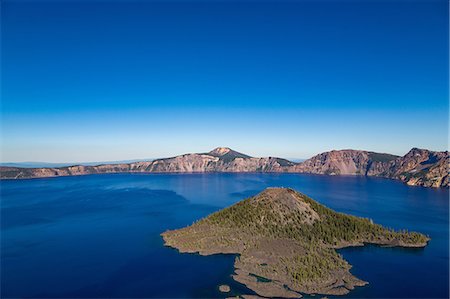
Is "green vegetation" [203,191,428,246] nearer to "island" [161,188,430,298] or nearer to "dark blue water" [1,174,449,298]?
"island" [161,188,430,298]

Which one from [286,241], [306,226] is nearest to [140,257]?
[286,241]

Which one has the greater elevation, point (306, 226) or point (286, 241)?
point (306, 226)

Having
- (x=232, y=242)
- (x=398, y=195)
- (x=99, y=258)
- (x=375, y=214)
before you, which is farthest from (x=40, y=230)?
(x=398, y=195)

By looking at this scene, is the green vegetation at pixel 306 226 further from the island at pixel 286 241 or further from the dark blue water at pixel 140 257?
the dark blue water at pixel 140 257

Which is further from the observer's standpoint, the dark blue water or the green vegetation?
the green vegetation

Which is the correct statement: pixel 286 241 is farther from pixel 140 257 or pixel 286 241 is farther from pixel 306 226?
pixel 140 257

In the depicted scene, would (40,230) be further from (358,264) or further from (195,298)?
(358,264)

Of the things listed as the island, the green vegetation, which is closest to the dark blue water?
the island

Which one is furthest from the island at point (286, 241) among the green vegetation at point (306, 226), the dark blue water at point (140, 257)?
the dark blue water at point (140, 257)
